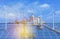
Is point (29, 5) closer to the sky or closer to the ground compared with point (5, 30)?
closer to the sky

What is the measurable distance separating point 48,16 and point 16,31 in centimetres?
61

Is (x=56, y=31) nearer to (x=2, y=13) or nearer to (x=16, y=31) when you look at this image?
(x=16, y=31)

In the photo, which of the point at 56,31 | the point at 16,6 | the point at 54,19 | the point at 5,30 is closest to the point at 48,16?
the point at 54,19

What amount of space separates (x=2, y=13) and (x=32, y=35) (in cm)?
64

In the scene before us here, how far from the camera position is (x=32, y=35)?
294cm

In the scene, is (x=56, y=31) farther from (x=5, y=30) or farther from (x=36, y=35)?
(x=5, y=30)

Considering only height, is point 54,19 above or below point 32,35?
above

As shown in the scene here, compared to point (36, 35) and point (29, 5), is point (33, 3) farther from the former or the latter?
point (36, 35)

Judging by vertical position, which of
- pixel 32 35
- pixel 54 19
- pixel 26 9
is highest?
pixel 26 9

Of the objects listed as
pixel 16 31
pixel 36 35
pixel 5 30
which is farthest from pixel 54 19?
pixel 5 30

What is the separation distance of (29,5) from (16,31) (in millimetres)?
501

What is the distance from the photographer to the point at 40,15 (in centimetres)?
288

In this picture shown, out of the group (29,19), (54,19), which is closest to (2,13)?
(29,19)

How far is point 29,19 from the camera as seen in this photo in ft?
9.57
